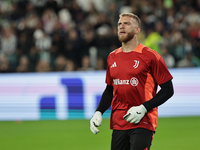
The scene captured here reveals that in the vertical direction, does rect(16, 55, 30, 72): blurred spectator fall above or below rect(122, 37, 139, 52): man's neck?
below

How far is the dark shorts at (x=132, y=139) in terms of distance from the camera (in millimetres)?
4461

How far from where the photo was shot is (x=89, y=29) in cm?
1447

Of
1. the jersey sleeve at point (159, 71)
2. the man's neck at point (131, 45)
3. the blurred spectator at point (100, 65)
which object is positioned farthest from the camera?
the blurred spectator at point (100, 65)

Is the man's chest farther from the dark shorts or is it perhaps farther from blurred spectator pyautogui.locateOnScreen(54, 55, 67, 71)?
blurred spectator pyautogui.locateOnScreen(54, 55, 67, 71)

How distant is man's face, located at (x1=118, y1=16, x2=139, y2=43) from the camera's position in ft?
15.5

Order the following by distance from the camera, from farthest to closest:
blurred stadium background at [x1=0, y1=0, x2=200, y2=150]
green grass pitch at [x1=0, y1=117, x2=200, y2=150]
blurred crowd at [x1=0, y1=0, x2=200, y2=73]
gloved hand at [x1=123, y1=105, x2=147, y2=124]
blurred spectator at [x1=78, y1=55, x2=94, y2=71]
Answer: blurred crowd at [x1=0, y1=0, x2=200, y2=73], blurred spectator at [x1=78, y1=55, x2=94, y2=71], blurred stadium background at [x1=0, y1=0, x2=200, y2=150], green grass pitch at [x1=0, y1=117, x2=200, y2=150], gloved hand at [x1=123, y1=105, x2=147, y2=124]

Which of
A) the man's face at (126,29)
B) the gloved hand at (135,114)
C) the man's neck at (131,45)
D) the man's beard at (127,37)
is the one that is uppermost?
the man's face at (126,29)

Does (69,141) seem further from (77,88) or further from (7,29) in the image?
(7,29)

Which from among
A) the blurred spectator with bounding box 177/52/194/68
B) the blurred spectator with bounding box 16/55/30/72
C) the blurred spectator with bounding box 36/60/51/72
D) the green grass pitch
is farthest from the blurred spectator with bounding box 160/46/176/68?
the blurred spectator with bounding box 16/55/30/72

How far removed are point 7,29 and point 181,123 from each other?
750 cm

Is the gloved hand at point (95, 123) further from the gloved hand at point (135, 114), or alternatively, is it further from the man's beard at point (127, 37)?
the man's beard at point (127, 37)

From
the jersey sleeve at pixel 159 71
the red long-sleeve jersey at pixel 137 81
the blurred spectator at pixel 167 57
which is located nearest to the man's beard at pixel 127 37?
the red long-sleeve jersey at pixel 137 81

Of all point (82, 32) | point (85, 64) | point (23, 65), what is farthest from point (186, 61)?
point (23, 65)

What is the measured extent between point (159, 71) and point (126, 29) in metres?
0.62
